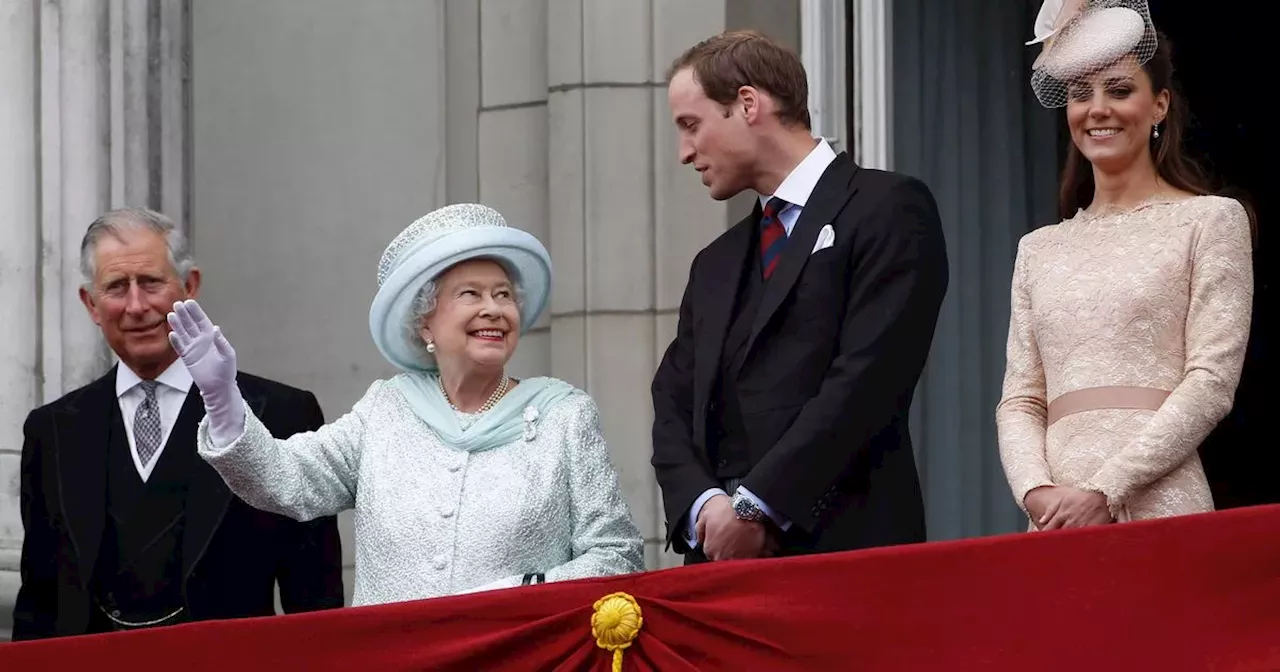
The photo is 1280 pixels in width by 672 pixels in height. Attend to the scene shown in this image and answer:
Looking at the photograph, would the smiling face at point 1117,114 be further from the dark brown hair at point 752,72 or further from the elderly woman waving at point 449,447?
the elderly woman waving at point 449,447

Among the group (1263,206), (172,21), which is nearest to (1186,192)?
(1263,206)

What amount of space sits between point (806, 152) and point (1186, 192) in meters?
0.77

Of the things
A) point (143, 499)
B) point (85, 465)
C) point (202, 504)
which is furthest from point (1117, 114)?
point (85, 465)

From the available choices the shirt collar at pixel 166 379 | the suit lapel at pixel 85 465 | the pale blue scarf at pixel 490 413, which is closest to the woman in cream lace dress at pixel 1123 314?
the pale blue scarf at pixel 490 413

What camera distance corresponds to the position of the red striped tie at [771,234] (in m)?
4.98

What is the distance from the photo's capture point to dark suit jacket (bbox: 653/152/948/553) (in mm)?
4637

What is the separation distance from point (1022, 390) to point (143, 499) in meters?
2.01

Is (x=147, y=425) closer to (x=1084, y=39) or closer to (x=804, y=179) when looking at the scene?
(x=804, y=179)

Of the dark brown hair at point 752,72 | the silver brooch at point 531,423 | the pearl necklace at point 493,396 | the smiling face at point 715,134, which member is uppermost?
the dark brown hair at point 752,72

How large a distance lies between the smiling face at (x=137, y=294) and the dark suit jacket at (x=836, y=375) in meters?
1.36

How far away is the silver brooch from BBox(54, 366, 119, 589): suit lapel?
1.12 metres

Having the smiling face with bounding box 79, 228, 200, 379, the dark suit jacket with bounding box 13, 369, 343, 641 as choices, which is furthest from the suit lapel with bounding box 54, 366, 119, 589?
the smiling face with bounding box 79, 228, 200, 379

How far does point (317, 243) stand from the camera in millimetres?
7504

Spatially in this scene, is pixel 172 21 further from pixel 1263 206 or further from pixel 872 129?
pixel 1263 206
